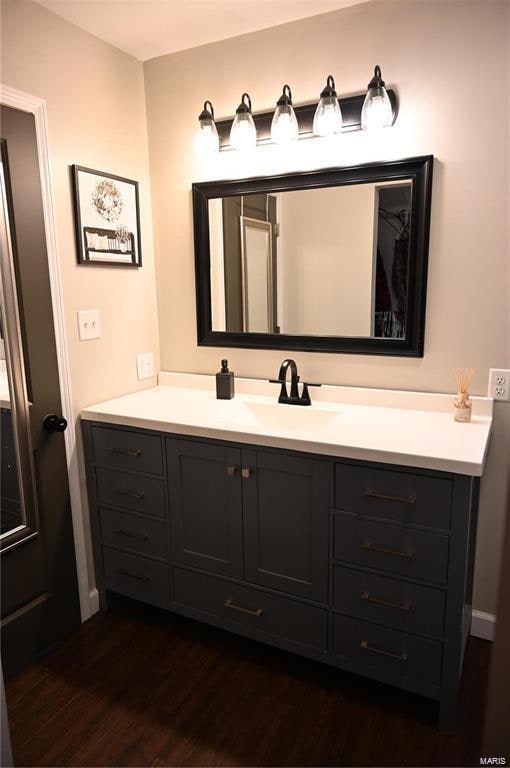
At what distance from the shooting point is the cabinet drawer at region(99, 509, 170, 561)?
80.0 inches

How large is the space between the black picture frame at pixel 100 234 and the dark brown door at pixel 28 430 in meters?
0.18

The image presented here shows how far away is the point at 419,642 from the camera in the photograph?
1.59 metres

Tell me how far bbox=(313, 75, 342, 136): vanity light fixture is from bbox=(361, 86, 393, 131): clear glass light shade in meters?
0.10

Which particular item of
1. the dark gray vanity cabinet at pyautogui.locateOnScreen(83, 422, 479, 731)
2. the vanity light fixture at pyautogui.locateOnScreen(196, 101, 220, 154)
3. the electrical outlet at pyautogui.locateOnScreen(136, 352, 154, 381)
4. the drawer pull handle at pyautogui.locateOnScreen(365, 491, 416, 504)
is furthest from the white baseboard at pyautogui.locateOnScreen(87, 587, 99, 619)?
the vanity light fixture at pyautogui.locateOnScreen(196, 101, 220, 154)

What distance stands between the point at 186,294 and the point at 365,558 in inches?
57.6

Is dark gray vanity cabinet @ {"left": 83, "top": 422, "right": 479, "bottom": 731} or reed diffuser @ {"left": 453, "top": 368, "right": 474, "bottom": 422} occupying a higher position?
reed diffuser @ {"left": 453, "top": 368, "right": 474, "bottom": 422}

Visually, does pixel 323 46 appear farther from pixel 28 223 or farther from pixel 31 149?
pixel 28 223

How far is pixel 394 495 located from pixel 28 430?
53.0 inches

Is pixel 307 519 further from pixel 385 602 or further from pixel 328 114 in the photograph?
pixel 328 114

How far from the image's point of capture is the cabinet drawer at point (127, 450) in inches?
77.5

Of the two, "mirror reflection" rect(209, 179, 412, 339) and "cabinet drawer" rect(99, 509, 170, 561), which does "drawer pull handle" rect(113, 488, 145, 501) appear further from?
"mirror reflection" rect(209, 179, 412, 339)

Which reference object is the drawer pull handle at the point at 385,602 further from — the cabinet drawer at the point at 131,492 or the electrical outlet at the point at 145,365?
the electrical outlet at the point at 145,365

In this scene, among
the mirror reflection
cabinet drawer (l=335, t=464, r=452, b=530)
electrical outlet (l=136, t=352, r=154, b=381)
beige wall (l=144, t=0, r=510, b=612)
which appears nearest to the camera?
cabinet drawer (l=335, t=464, r=452, b=530)

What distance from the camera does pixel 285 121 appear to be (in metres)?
1.94
